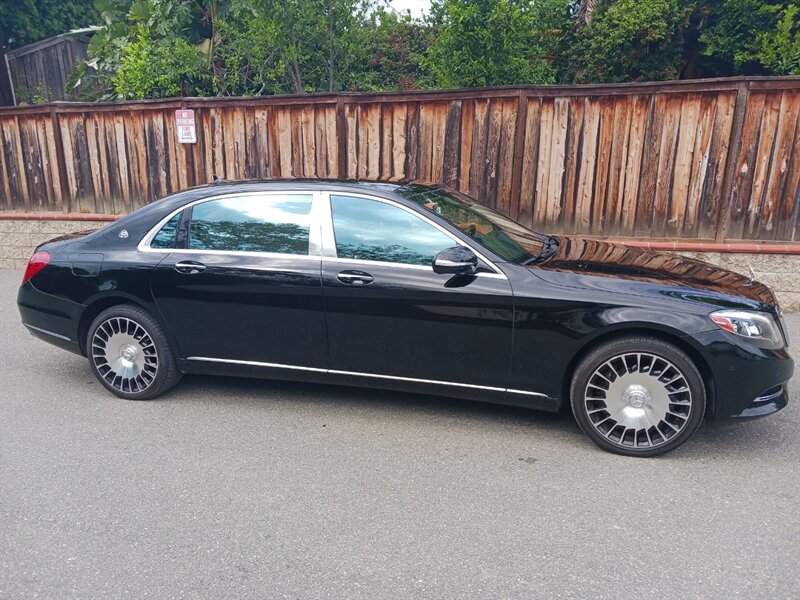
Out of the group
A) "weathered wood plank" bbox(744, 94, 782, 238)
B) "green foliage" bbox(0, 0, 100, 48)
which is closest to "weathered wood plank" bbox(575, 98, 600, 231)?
"weathered wood plank" bbox(744, 94, 782, 238)

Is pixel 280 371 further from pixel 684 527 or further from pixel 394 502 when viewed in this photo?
pixel 684 527

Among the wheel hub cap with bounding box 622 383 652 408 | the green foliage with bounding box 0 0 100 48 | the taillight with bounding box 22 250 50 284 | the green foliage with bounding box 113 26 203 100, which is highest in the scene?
the green foliage with bounding box 0 0 100 48

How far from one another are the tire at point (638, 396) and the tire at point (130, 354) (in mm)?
3005

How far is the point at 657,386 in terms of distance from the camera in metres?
3.84

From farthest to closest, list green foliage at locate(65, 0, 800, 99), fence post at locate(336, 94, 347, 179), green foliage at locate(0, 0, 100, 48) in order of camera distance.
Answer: green foliage at locate(0, 0, 100, 48), green foliage at locate(65, 0, 800, 99), fence post at locate(336, 94, 347, 179)

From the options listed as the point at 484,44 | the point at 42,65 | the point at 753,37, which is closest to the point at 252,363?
the point at 484,44

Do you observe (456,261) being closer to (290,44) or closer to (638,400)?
(638,400)

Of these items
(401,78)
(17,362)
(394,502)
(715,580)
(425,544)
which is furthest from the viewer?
(401,78)

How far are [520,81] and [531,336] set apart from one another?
5.40m

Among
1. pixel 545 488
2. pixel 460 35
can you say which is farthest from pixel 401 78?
pixel 545 488

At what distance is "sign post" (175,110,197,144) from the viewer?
8.56 m

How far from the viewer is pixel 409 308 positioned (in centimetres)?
422

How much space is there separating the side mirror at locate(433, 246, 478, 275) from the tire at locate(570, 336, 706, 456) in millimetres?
917

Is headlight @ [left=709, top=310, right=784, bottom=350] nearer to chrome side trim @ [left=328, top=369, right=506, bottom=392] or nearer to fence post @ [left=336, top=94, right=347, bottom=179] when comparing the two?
chrome side trim @ [left=328, top=369, right=506, bottom=392]
